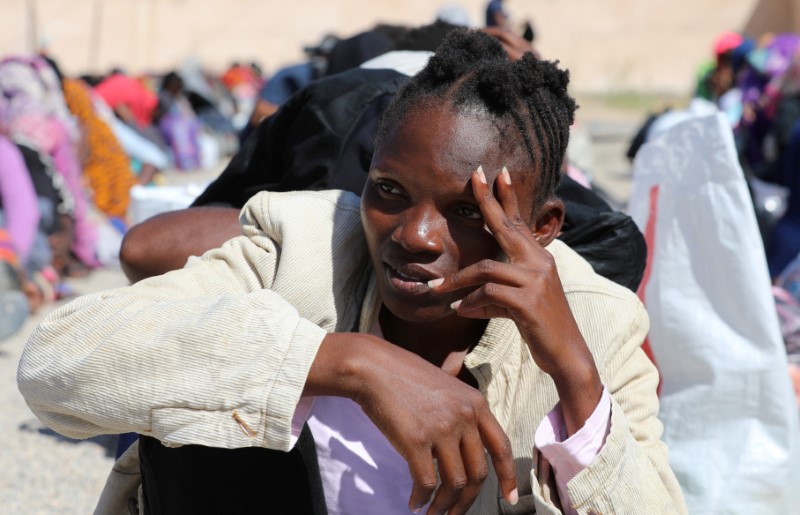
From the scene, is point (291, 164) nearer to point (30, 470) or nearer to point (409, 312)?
point (409, 312)

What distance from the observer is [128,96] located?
13031mm

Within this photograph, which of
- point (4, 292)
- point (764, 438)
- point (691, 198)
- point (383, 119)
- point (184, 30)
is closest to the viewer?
point (383, 119)

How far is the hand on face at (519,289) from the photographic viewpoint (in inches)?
62.3

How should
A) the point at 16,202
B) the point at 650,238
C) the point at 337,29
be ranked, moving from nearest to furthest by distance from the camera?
the point at 650,238 → the point at 16,202 → the point at 337,29

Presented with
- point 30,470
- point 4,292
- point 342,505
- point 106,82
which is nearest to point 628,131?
point 106,82

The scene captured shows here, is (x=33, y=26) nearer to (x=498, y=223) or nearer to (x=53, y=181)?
(x=53, y=181)

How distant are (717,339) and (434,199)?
4.93ft

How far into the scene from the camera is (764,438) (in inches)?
108

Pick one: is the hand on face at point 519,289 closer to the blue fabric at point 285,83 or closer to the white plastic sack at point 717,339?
the white plastic sack at point 717,339

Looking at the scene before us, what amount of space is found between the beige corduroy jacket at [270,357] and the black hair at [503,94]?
25 centimetres

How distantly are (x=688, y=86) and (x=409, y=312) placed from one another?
28.3 meters

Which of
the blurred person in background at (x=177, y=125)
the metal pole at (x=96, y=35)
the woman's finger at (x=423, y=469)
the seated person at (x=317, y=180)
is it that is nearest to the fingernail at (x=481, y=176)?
the woman's finger at (x=423, y=469)

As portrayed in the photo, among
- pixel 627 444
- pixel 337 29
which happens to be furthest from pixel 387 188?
pixel 337 29

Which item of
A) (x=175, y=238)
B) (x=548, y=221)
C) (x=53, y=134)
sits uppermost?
(x=548, y=221)
